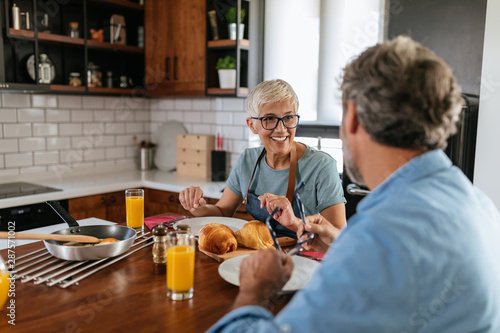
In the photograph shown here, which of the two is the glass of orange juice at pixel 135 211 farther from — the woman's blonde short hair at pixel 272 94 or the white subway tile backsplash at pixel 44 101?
the white subway tile backsplash at pixel 44 101

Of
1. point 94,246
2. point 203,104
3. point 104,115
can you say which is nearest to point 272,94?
point 94,246

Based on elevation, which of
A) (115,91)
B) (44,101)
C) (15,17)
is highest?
(15,17)

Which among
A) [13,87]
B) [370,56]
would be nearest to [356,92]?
[370,56]

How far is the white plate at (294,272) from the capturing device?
1.32 m

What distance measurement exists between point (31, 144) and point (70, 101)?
0.51 m

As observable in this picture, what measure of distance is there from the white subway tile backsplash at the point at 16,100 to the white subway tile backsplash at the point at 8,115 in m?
0.04

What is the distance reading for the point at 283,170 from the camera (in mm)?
2258

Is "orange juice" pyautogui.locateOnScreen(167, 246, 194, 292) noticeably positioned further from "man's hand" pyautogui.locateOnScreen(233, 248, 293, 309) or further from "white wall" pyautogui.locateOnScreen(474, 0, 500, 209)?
"white wall" pyautogui.locateOnScreen(474, 0, 500, 209)

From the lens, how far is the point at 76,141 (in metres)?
3.98

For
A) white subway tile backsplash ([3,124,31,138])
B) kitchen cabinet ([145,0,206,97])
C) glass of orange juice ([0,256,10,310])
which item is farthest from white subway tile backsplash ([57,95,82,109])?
glass of orange juice ([0,256,10,310])

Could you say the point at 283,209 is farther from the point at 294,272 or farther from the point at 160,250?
the point at 160,250

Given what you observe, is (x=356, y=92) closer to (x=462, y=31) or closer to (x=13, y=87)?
(x=462, y=31)

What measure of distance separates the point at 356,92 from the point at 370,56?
8 centimetres

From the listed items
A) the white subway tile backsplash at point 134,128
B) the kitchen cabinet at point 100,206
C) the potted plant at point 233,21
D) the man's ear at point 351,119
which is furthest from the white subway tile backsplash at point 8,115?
the man's ear at point 351,119
